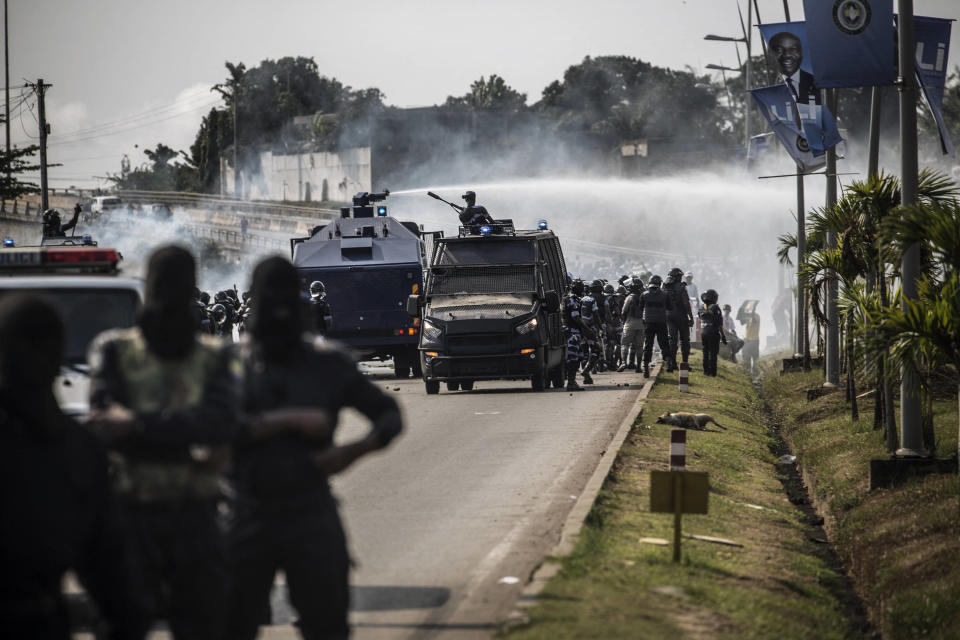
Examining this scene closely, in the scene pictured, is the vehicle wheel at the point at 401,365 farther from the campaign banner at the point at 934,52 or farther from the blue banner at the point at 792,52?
the campaign banner at the point at 934,52

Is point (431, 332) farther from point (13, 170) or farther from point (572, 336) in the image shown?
point (13, 170)

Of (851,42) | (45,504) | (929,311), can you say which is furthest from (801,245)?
(45,504)

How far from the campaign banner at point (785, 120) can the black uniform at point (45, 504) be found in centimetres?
2187

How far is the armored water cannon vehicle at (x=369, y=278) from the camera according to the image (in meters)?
27.6

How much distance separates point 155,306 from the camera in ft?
16.2

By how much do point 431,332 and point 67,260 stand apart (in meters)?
14.4

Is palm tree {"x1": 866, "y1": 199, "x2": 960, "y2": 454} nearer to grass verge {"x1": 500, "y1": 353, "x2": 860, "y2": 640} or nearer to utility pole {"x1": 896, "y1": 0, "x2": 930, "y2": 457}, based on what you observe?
utility pole {"x1": 896, "y1": 0, "x2": 930, "y2": 457}

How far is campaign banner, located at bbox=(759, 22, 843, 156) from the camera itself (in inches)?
878

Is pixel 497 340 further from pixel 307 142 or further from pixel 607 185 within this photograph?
pixel 307 142

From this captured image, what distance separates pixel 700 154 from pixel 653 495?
318 ft

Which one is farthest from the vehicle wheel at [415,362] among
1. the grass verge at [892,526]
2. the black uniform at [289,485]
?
the black uniform at [289,485]

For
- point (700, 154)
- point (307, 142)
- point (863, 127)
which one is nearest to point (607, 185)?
point (700, 154)

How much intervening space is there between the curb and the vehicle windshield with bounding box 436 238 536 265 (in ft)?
24.7

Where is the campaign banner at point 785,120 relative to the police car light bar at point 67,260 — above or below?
above
